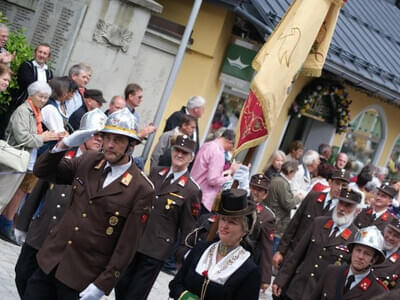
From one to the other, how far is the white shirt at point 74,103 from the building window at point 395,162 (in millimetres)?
14255

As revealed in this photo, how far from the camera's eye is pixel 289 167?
12.4 m

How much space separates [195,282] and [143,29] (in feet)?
23.2

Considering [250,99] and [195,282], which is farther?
[250,99]

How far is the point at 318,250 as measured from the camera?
8789 mm

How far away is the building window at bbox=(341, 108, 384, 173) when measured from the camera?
21.0 m

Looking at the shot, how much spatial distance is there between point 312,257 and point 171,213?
60.5 inches

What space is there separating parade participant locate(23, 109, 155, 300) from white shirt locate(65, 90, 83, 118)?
158 inches

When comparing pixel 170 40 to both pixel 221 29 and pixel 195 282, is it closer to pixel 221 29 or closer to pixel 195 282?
pixel 221 29

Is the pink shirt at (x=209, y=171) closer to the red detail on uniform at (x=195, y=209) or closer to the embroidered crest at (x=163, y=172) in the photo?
the embroidered crest at (x=163, y=172)

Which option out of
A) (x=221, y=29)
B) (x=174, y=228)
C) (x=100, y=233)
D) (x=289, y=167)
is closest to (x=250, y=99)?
(x=174, y=228)

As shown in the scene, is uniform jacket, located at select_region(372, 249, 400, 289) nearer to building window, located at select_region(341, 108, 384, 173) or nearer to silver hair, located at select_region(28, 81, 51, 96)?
silver hair, located at select_region(28, 81, 51, 96)

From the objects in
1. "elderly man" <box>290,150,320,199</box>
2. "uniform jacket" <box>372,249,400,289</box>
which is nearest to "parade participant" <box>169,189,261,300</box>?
"uniform jacket" <box>372,249,400,289</box>

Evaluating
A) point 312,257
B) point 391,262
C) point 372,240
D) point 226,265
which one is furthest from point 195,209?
point 226,265

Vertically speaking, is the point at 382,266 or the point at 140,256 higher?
the point at 382,266
